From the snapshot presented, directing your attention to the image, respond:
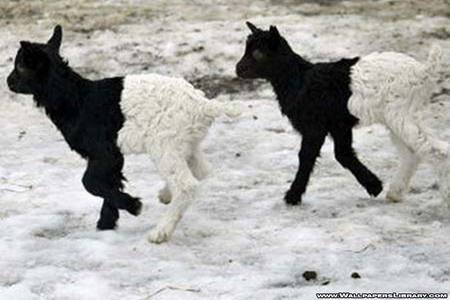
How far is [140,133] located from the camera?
655 centimetres

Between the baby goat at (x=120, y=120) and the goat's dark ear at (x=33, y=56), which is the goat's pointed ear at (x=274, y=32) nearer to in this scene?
the baby goat at (x=120, y=120)

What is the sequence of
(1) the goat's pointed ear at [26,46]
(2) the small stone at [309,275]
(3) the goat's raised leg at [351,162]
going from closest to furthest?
1. (2) the small stone at [309,275]
2. (1) the goat's pointed ear at [26,46]
3. (3) the goat's raised leg at [351,162]

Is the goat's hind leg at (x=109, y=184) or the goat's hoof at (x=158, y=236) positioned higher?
the goat's hind leg at (x=109, y=184)

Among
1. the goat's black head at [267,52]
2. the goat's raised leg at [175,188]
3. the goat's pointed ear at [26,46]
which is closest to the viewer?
the goat's raised leg at [175,188]

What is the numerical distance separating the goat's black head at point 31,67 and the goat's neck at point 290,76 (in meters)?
Result: 2.17

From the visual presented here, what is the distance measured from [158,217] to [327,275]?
206 centimetres

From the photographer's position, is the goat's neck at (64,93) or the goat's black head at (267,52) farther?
the goat's black head at (267,52)

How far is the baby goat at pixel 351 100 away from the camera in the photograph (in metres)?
7.06

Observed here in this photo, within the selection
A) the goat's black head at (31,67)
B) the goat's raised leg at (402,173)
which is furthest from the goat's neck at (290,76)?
the goat's black head at (31,67)

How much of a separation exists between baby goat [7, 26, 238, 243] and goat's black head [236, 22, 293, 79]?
1.27 m

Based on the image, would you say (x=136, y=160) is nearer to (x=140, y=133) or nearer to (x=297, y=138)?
(x=297, y=138)

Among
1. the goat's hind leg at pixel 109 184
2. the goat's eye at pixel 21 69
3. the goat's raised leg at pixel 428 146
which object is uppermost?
the goat's eye at pixel 21 69

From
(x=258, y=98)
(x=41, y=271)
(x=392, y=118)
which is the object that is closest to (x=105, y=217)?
(x=41, y=271)

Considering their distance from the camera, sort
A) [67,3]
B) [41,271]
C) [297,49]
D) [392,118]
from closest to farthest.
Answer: [41,271] < [392,118] < [297,49] < [67,3]
